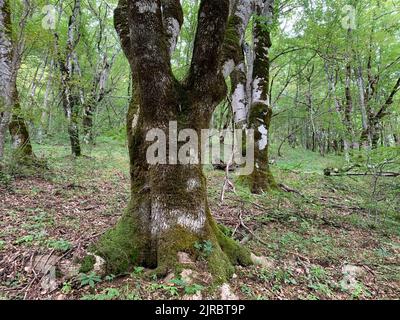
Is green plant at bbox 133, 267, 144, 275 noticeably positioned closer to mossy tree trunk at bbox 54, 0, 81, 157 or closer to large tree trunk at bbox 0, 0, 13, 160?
large tree trunk at bbox 0, 0, 13, 160

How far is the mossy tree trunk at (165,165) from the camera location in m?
2.73

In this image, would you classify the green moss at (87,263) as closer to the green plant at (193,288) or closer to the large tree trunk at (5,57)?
the green plant at (193,288)

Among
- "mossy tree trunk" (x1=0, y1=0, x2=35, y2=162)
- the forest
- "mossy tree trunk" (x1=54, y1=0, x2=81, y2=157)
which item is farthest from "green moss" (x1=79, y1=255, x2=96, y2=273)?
"mossy tree trunk" (x1=54, y1=0, x2=81, y2=157)

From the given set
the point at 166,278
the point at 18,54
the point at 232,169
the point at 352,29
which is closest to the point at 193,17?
the point at 352,29

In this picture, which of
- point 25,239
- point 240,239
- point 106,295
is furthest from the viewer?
point 240,239

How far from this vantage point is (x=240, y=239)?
394 cm

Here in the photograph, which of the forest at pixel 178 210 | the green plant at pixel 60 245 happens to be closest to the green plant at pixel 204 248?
the forest at pixel 178 210

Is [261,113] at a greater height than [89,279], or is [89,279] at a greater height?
[261,113]

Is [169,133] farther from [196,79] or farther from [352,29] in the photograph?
[352,29]

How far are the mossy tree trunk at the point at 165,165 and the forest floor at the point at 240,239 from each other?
267 millimetres

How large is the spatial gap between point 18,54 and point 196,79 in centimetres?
459

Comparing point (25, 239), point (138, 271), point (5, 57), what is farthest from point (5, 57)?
point (138, 271)

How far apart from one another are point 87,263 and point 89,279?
0.26 metres

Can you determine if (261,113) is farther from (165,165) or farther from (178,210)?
(178,210)
